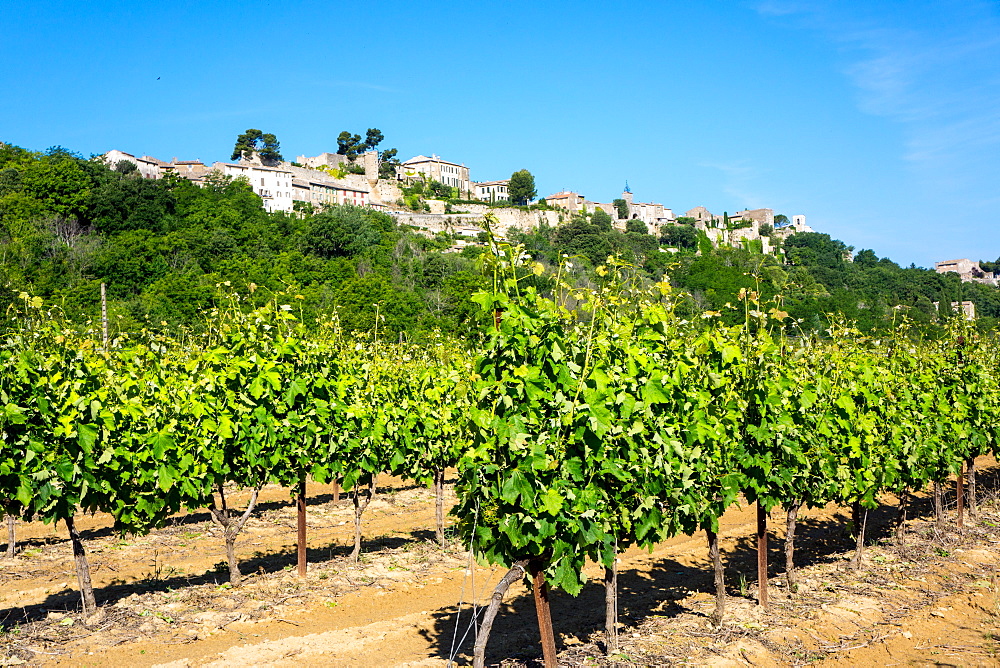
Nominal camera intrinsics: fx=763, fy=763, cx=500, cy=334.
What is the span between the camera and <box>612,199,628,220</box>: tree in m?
152

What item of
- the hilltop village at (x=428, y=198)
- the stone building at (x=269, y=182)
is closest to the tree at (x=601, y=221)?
the hilltop village at (x=428, y=198)

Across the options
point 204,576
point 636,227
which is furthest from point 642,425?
point 636,227

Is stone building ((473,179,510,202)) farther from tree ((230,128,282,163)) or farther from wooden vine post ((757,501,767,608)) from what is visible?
wooden vine post ((757,501,767,608))

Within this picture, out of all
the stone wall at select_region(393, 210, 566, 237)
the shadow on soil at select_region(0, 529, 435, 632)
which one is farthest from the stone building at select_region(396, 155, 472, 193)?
the shadow on soil at select_region(0, 529, 435, 632)

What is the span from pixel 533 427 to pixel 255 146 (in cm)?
14023

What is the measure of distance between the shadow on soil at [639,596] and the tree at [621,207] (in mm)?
139869

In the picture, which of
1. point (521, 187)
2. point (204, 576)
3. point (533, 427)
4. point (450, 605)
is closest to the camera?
point (533, 427)

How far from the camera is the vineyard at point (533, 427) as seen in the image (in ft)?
20.5

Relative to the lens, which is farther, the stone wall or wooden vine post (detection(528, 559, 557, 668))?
the stone wall

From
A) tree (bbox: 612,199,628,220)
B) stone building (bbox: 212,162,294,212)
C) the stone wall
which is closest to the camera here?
stone building (bbox: 212,162,294,212)

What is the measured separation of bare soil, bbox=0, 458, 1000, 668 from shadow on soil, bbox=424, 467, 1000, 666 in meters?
0.04

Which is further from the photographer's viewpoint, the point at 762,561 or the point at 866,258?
the point at 866,258

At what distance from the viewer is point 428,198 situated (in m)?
129

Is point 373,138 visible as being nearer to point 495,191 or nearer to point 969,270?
point 495,191
